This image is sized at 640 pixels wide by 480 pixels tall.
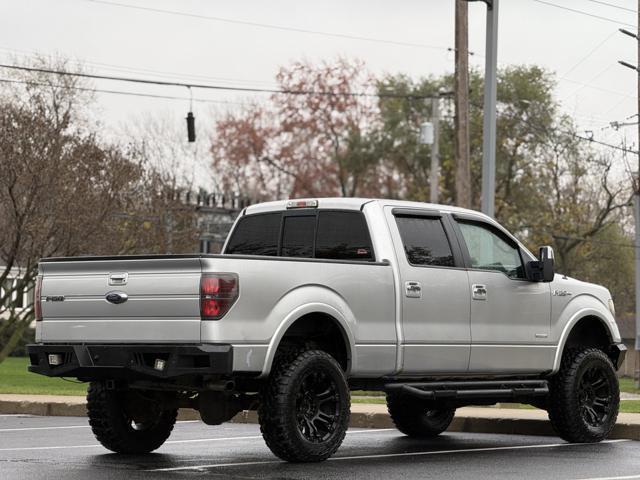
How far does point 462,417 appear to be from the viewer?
15.6 meters

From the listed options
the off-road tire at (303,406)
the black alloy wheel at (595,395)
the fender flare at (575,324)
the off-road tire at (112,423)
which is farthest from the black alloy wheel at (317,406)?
the black alloy wheel at (595,395)

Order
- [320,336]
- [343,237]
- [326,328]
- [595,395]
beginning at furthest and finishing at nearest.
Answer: [595,395]
[343,237]
[320,336]
[326,328]

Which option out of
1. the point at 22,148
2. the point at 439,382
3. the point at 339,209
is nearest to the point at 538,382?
the point at 439,382

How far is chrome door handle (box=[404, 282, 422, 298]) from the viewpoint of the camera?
12.2 metres

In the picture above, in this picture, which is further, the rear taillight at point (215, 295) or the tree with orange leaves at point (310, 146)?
the tree with orange leaves at point (310, 146)

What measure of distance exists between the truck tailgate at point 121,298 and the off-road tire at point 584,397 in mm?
4557

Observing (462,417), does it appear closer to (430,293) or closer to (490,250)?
(490,250)

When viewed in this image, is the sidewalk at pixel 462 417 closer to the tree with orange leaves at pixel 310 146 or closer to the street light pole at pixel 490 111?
the street light pole at pixel 490 111

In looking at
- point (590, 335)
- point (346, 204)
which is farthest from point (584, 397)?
point (346, 204)

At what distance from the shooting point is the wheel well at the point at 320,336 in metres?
11.6

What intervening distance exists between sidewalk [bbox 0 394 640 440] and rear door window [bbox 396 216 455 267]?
116 inches

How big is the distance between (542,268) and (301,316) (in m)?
3.10

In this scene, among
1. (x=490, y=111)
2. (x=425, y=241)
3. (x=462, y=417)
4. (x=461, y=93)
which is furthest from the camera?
(x=461, y=93)

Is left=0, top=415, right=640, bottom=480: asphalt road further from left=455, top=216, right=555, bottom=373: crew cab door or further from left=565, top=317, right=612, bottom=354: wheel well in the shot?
left=565, top=317, right=612, bottom=354: wheel well
